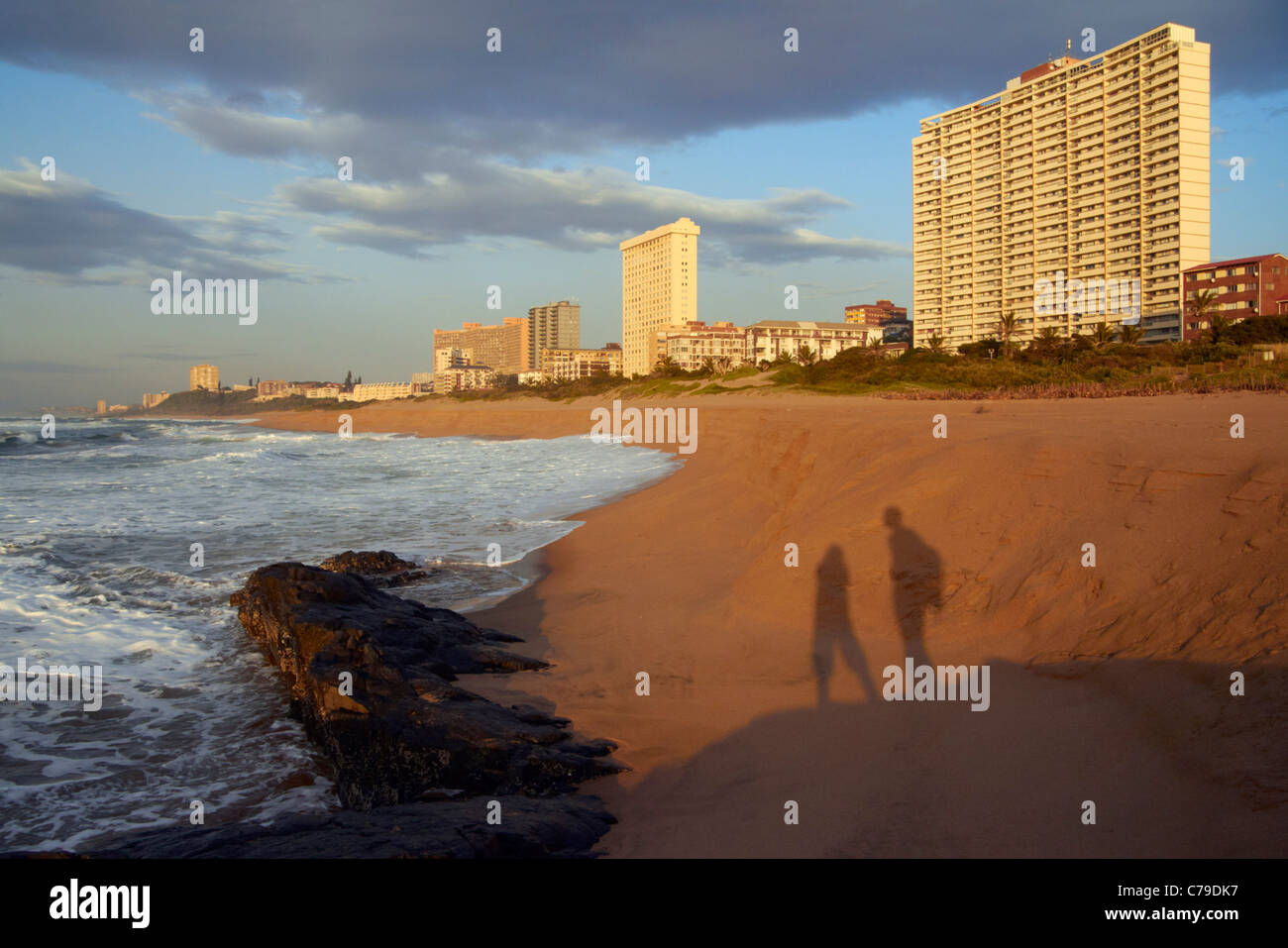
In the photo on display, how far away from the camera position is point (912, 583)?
297 inches

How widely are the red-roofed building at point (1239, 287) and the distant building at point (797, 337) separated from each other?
6146cm

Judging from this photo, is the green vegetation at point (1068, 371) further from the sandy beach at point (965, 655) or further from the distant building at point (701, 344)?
the distant building at point (701, 344)

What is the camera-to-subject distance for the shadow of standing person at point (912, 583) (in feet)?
22.4

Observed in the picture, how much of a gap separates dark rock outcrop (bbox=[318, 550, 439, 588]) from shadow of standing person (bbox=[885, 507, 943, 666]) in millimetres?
6521

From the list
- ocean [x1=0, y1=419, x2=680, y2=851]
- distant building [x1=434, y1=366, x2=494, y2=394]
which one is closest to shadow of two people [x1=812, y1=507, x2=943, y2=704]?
ocean [x1=0, y1=419, x2=680, y2=851]

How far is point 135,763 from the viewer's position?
17.4ft

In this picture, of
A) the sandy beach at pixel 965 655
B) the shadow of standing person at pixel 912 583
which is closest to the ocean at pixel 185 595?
the sandy beach at pixel 965 655

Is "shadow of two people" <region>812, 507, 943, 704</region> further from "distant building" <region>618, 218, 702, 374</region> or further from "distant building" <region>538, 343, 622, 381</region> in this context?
"distant building" <region>538, 343, 622, 381</region>

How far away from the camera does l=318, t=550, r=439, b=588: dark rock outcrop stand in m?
10.3

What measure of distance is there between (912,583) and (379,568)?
722 cm

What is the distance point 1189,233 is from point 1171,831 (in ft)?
340

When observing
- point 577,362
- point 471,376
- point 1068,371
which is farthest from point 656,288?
point 1068,371

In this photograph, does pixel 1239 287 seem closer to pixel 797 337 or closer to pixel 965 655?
pixel 797 337

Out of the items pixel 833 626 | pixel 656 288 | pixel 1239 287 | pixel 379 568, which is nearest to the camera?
pixel 833 626
